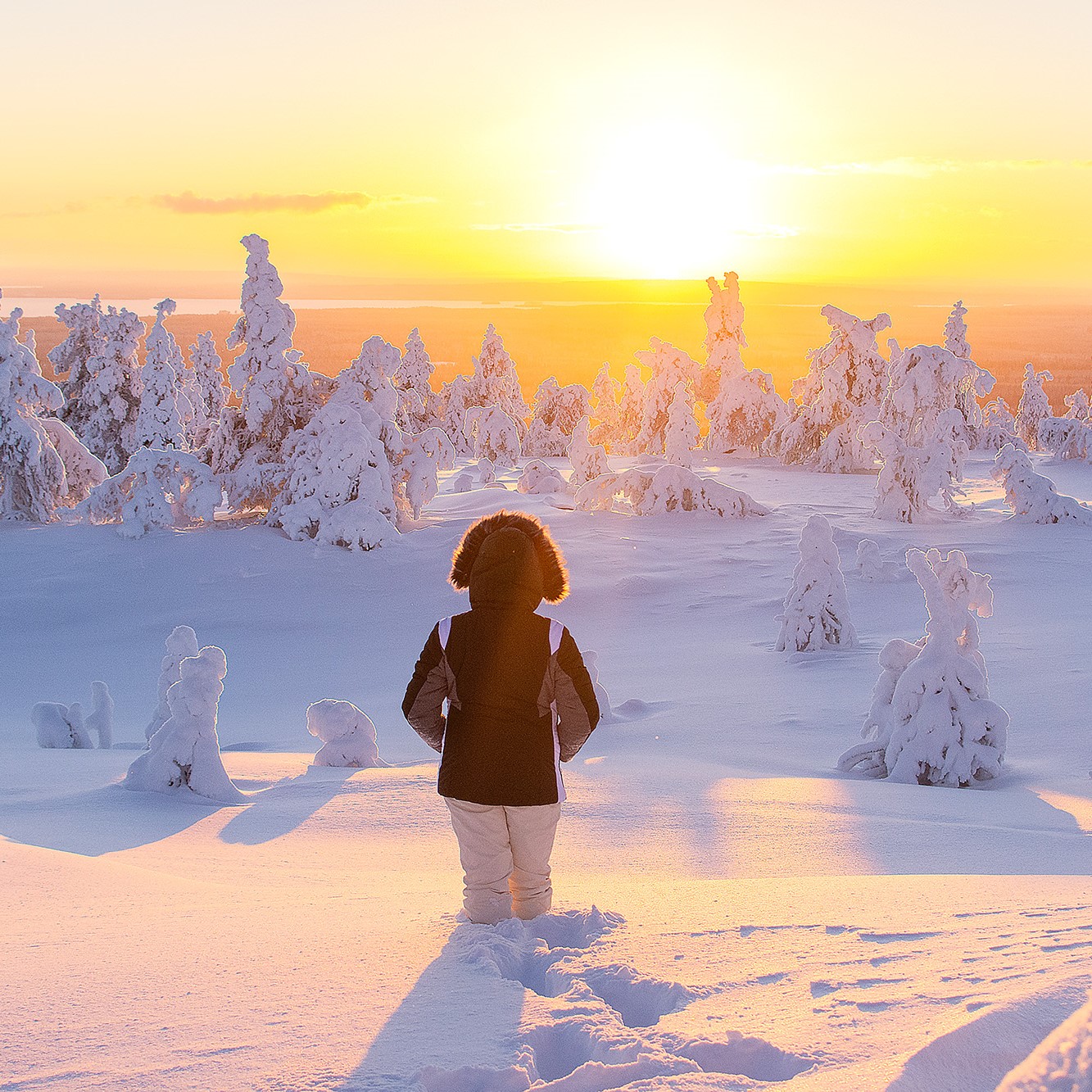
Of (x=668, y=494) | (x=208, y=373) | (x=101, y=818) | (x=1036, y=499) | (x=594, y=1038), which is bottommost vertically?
(x=101, y=818)

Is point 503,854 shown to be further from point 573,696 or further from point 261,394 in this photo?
point 261,394

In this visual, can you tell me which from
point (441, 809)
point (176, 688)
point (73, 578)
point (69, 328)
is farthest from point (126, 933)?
point (69, 328)

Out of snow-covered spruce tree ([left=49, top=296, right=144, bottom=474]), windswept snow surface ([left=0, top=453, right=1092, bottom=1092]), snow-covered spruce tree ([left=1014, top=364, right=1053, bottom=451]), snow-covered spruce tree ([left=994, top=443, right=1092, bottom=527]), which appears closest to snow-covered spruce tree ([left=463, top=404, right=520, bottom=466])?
snow-covered spruce tree ([left=49, top=296, right=144, bottom=474])

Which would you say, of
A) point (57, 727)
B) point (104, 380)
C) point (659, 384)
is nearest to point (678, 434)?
point (659, 384)

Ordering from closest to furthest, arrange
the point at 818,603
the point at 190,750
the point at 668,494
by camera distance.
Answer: the point at 190,750, the point at 818,603, the point at 668,494

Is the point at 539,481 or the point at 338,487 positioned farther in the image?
the point at 539,481

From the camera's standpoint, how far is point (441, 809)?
6738 millimetres

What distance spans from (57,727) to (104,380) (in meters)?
29.1

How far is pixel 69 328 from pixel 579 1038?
38.3 meters

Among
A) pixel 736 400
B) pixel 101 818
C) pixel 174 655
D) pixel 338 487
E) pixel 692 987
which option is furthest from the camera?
pixel 736 400

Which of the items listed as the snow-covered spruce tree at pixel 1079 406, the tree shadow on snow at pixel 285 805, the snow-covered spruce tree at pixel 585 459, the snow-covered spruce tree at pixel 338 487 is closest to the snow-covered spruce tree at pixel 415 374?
the snow-covered spruce tree at pixel 585 459

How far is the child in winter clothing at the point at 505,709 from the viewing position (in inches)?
146

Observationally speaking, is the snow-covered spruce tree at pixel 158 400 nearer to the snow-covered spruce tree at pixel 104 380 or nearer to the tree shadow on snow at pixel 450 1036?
the snow-covered spruce tree at pixel 104 380

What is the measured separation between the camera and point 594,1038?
2.62 metres
